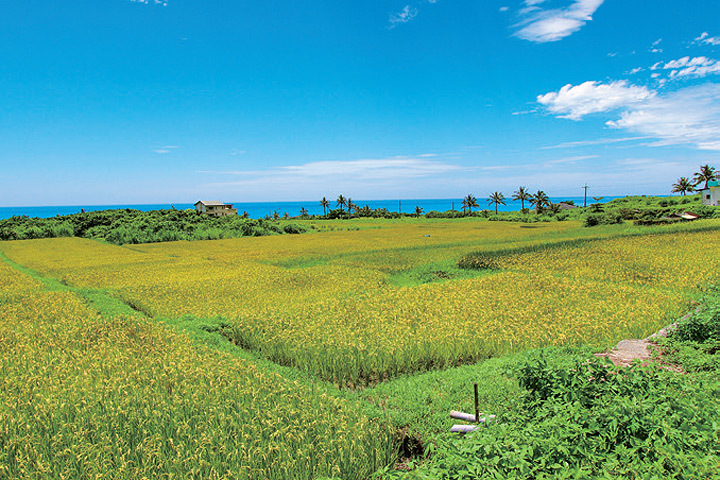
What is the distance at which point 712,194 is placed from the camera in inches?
2002

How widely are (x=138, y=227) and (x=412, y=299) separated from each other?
38945 millimetres

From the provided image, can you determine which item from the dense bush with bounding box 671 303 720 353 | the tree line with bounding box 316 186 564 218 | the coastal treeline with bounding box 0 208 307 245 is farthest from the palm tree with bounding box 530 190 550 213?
the dense bush with bounding box 671 303 720 353

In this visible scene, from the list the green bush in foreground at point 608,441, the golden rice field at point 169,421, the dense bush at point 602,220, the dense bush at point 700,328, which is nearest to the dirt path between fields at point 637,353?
the dense bush at point 700,328

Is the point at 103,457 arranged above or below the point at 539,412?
below

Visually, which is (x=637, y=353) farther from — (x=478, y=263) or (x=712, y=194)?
(x=712, y=194)

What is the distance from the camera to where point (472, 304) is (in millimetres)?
10539

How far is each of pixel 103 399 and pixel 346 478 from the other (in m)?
3.48

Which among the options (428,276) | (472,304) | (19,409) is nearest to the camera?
(19,409)

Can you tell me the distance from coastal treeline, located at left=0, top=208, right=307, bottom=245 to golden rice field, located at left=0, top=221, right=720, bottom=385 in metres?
18.8

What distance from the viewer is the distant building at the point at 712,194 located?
1966 inches

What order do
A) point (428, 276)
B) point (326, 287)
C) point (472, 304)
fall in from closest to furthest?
point (472, 304) → point (326, 287) → point (428, 276)

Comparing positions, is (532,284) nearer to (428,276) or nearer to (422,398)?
(428,276)

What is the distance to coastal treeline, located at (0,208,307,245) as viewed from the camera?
40.7 metres

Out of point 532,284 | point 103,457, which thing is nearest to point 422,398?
point 103,457
